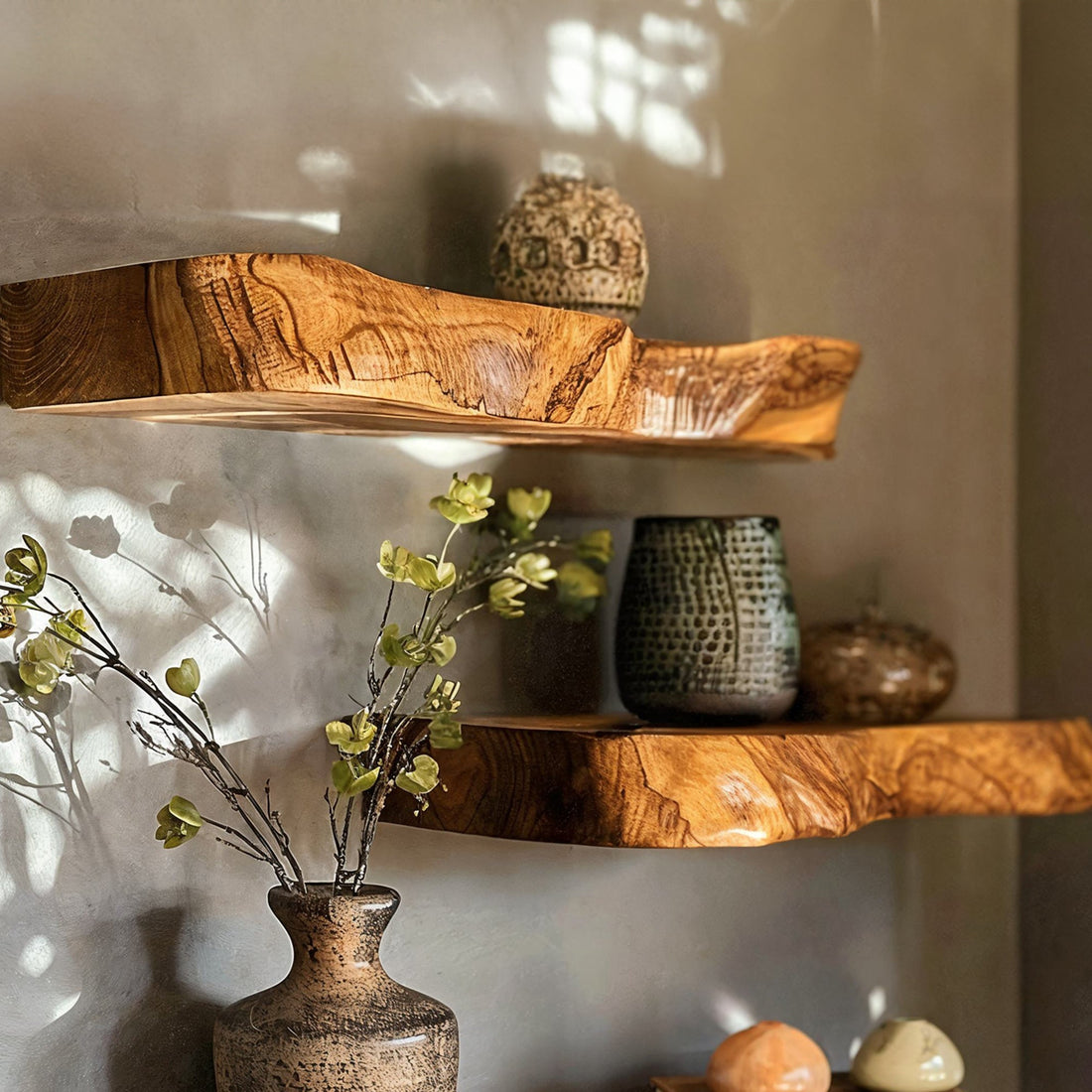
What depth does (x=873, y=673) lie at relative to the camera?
1.22 m

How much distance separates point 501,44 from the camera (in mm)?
1219

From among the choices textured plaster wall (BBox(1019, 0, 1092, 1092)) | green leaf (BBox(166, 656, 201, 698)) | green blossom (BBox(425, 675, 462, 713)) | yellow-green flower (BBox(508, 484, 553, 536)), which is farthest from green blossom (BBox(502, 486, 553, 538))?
textured plaster wall (BBox(1019, 0, 1092, 1092))

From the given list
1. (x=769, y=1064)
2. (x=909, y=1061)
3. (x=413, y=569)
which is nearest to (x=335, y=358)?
(x=413, y=569)

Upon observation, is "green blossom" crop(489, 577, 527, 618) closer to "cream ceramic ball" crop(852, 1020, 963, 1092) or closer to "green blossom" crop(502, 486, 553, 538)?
"green blossom" crop(502, 486, 553, 538)

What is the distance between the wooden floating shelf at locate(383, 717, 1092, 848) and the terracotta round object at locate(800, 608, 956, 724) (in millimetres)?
60

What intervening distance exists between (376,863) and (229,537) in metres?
0.31

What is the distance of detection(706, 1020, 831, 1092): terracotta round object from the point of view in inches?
45.1

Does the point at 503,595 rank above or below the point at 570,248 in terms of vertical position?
below

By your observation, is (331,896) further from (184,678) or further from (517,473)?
(517,473)

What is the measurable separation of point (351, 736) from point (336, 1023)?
0.66ft

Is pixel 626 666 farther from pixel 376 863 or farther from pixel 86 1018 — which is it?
pixel 86 1018

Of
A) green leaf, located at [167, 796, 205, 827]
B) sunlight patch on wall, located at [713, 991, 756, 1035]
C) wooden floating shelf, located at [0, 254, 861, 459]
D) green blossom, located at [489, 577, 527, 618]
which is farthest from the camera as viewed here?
sunlight patch on wall, located at [713, 991, 756, 1035]

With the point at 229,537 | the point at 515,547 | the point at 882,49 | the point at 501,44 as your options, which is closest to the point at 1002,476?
the point at 882,49

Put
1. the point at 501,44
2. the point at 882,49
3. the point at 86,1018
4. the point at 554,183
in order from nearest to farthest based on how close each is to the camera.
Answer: the point at 86,1018, the point at 554,183, the point at 501,44, the point at 882,49
